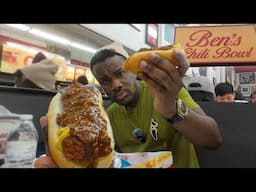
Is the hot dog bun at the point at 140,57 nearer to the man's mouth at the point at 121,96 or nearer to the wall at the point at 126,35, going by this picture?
the man's mouth at the point at 121,96

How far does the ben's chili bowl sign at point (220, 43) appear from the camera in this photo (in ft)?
8.32

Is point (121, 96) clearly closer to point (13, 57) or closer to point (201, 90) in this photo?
point (201, 90)

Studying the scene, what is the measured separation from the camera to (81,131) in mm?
666

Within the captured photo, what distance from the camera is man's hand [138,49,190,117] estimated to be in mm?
636

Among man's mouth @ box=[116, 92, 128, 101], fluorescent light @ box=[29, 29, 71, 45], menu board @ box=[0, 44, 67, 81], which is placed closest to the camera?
man's mouth @ box=[116, 92, 128, 101]

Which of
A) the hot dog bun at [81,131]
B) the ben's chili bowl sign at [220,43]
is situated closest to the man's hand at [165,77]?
the hot dog bun at [81,131]

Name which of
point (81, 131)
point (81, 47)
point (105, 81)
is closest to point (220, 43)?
point (105, 81)

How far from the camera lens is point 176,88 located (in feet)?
2.39

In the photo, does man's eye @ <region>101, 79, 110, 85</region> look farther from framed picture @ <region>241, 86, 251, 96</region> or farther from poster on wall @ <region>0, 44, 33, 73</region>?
framed picture @ <region>241, 86, 251, 96</region>

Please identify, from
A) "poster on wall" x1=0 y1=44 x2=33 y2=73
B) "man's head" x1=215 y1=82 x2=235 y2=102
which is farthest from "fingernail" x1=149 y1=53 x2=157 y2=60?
"poster on wall" x1=0 y1=44 x2=33 y2=73

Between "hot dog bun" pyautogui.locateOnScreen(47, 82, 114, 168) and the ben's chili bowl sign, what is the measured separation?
1.81 meters
